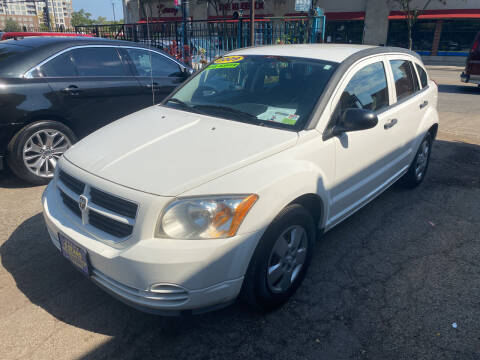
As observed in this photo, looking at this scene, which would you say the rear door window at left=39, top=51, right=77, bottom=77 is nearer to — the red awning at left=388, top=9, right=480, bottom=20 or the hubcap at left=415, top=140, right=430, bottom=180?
the hubcap at left=415, top=140, right=430, bottom=180

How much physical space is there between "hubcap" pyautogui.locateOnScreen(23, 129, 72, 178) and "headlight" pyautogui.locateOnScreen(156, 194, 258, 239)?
3.25 metres

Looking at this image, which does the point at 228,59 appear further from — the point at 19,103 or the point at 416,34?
the point at 416,34

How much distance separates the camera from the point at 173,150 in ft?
8.66

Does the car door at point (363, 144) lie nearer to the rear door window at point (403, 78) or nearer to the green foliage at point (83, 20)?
the rear door window at point (403, 78)

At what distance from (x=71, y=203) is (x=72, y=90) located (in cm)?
285

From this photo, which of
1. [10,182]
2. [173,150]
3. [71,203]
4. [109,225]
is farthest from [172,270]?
[10,182]

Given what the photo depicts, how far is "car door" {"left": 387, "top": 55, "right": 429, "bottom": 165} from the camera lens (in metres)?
3.97

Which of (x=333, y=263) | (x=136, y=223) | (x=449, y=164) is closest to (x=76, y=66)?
(x=136, y=223)

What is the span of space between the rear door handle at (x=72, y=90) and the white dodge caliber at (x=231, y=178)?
1.84 m

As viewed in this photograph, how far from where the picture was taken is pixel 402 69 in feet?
14.0

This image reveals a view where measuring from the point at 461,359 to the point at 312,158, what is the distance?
157 centimetres

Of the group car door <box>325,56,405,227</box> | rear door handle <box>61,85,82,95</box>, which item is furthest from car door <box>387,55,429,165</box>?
rear door handle <box>61,85,82,95</box>

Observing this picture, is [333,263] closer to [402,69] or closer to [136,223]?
[136,223]

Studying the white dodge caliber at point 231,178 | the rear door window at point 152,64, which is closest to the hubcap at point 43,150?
the rear door window at point 152,64
